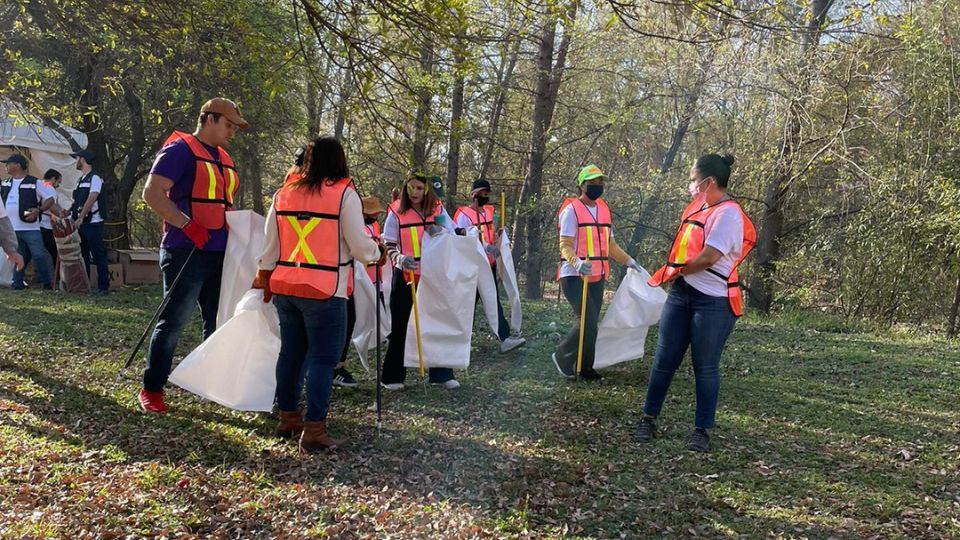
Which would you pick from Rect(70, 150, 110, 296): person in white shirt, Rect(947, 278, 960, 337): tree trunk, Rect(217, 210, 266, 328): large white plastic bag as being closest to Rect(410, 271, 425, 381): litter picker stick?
Rect(217, 210, 266, 328): large white plastic bag

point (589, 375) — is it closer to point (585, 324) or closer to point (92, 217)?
point (585, 324)

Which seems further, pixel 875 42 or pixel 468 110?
pixel 468 110

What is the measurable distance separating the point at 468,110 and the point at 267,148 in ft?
11.7

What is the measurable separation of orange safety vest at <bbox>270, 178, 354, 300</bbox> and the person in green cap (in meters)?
2.40

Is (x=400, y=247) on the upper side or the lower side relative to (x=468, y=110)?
lower

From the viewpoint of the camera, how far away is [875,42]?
10.8 m

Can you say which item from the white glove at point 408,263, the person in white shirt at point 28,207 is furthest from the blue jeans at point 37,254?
the white glove at point 408,263

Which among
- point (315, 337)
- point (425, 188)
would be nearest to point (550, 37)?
point (425, 188)

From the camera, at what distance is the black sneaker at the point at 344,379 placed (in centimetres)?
539

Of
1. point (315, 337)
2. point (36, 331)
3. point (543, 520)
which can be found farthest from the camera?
point (36, 331)

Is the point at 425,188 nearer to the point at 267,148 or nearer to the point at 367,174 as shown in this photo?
the point at 267,148

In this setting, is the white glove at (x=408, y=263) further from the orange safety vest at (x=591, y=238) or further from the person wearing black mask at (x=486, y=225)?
A: the person wearing black mask at (x=486, y=225)

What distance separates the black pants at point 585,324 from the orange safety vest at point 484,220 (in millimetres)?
1180

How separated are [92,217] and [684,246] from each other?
26.7 feet
